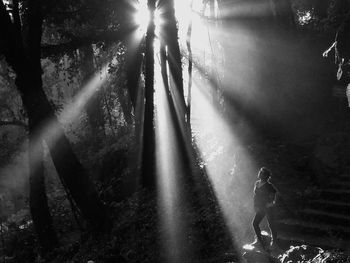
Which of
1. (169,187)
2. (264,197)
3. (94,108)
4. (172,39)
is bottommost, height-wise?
(169,187)

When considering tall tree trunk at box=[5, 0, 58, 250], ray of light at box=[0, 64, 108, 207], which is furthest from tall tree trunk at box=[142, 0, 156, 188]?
tall tree trunk at box=[5, 0, 58, 250]

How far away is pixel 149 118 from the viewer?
14.1 meters

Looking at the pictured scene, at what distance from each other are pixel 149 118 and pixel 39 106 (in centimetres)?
413

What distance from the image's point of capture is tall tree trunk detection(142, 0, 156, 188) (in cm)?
1379

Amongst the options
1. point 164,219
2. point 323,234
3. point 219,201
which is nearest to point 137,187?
point 164,219

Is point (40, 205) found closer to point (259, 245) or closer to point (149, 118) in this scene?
point (149, 118)

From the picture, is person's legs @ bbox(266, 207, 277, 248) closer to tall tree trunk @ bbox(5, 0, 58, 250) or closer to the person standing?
the person standing

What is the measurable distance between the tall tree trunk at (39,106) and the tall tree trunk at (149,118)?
2.74 metres

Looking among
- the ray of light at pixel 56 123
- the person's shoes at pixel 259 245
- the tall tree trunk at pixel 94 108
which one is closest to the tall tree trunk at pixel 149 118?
the ray of light at pixel 56 123

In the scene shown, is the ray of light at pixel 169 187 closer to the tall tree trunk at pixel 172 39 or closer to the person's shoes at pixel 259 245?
the tall tree trunk at pixel 172 39

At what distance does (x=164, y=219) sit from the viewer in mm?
12312

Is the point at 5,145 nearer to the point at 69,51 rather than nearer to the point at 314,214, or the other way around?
the point at 69,51

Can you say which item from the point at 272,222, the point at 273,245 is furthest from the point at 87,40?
the point at 273,245

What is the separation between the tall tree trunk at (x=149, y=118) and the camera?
13.8 meters
